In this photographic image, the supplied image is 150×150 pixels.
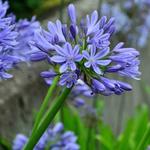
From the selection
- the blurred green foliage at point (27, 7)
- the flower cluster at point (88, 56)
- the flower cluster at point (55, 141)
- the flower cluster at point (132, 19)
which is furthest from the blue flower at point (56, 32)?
the blurred green foliage at point (27, 7)

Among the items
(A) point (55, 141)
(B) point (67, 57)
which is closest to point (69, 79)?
(B) point (67, 57)

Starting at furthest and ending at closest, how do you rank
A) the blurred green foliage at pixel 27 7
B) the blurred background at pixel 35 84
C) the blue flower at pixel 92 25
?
the blurred green foliage at pixel 27 7 → the blurred background at pixel 35 84 → the blue flower at pixel 92 25

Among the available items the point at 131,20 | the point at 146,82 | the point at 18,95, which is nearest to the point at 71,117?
the point at 18,95

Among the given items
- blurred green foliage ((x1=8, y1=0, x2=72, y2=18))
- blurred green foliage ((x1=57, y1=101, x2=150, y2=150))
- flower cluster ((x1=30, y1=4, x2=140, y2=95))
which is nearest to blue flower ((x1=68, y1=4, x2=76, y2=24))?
flower cluster ((x1=30, y1=4, x2=140, y2=95))

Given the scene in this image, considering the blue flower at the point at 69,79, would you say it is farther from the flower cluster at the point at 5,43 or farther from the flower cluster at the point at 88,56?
the flower cluster at the point at 5,43

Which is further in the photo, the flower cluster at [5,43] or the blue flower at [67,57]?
the flower cluster at [5,43]

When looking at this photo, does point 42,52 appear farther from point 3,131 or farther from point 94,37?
point 3,131
